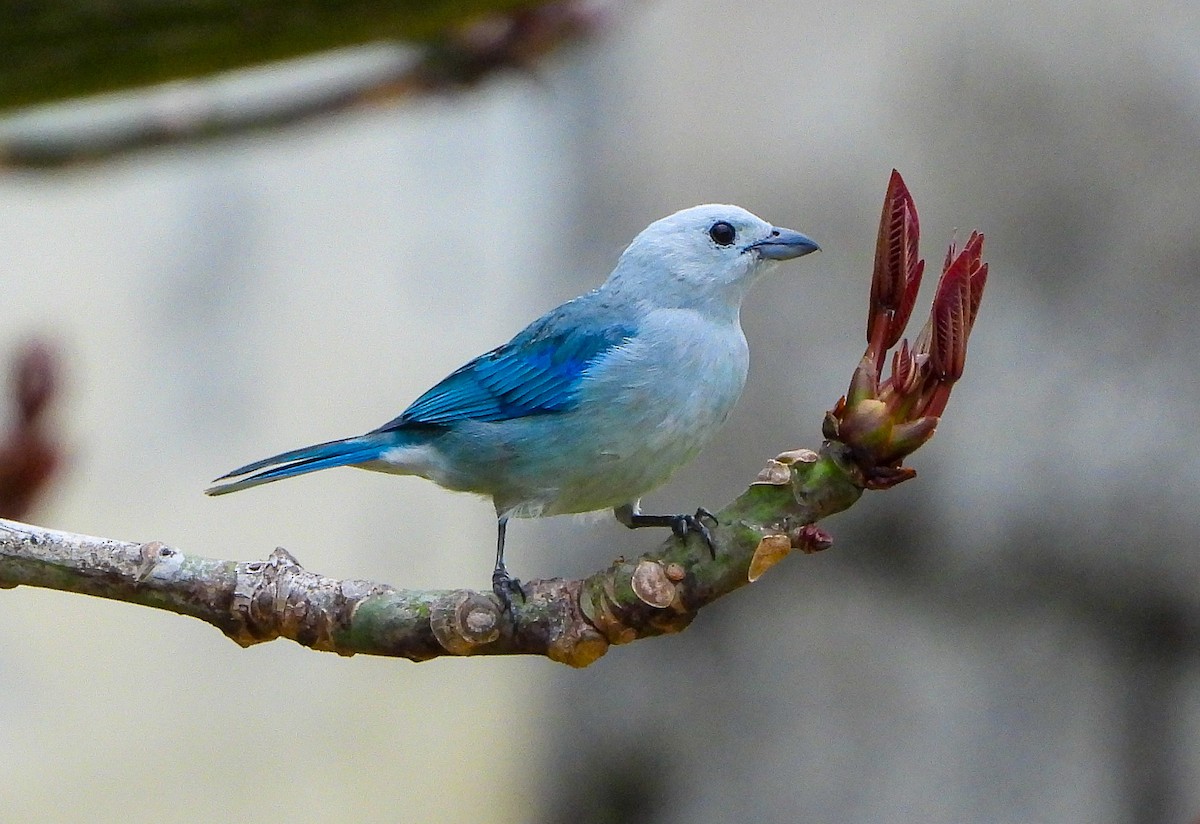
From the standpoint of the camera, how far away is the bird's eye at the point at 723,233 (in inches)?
80.0

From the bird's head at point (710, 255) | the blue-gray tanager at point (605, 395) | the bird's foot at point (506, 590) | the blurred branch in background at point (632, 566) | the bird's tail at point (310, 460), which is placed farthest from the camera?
the bird's head at point (710, 255)

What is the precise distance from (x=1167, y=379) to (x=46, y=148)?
9.73 ft

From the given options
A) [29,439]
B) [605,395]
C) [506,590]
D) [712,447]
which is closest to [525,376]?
[605,395]

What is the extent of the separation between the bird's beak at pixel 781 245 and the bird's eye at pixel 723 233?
4 centimetres

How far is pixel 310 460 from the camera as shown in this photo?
74.4 inches

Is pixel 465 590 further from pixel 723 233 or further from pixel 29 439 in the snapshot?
pixel 29 439


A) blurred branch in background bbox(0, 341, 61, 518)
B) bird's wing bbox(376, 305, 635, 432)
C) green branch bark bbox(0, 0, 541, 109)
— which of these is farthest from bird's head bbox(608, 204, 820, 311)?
blurred branch in background bbox(0, 341, 61, 518)

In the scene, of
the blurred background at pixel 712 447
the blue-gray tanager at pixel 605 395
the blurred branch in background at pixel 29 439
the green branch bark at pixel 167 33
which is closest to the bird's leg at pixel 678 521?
the blue-gray tanager at pixel 605 395

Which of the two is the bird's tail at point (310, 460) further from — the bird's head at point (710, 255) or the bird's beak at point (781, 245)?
the bird's beak at point (781, 245)

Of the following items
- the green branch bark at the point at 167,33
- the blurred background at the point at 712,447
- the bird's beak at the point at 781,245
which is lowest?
the blurred background at the point at 712,447

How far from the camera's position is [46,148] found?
90.3 inches

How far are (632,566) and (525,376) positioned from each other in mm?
795

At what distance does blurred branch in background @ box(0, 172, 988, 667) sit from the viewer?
1.12 m

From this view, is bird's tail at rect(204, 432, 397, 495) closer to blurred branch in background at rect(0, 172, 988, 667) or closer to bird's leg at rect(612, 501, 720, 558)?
blurred branch in background at rect(0, 172, 988, 667)
